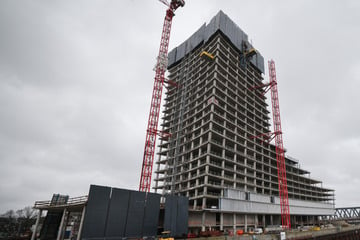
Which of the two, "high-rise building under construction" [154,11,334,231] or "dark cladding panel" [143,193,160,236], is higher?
"high-rise building under construction" [154,11,334,231]

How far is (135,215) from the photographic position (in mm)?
36812

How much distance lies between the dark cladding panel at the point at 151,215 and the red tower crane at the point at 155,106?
81.7ft

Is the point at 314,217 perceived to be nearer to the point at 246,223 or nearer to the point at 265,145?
the point at 265,145

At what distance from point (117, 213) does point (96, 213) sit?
138 inches

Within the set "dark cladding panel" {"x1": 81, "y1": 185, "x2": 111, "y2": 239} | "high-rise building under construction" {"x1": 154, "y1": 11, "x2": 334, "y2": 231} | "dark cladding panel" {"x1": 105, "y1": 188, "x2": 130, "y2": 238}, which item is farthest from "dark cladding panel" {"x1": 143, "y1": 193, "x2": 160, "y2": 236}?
"high-rise building under construction" {"x1": 154, "y1": 11, "x2": 334, "y2": 231}

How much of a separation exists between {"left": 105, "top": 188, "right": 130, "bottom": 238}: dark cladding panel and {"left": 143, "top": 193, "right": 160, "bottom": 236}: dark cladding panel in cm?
435

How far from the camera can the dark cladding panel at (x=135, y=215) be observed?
117ft

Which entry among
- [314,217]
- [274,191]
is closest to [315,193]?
[314,217]

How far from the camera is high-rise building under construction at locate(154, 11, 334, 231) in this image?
203 feet

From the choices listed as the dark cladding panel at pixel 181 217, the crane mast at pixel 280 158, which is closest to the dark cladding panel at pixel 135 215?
the dark cladding panel at pixel 181 217

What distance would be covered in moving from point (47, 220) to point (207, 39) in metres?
80.1

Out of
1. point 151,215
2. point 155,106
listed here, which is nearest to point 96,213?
point 151,215

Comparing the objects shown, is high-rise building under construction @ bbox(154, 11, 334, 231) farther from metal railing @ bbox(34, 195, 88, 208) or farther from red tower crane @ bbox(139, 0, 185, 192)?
metal railing @ bbox(34, 195, 88, 208)

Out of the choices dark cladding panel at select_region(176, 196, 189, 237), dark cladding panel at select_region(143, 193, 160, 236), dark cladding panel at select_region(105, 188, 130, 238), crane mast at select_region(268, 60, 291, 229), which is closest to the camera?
dark cladding panel at select_region(105, 188, 130, 238)
